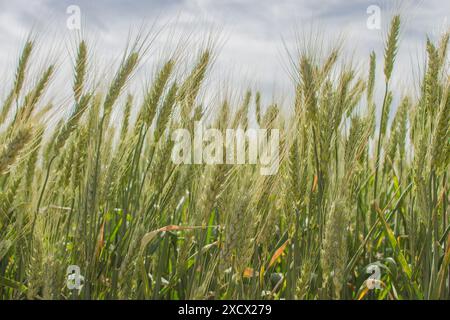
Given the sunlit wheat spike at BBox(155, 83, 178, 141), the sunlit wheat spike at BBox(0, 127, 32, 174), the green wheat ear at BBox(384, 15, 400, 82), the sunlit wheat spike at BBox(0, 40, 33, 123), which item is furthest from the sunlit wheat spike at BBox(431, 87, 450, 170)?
the sunlit wheat spike at BBox(0, 40, 33, 123)

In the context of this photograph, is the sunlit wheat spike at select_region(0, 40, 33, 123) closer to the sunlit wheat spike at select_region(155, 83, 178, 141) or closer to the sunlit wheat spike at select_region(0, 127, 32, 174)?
the sunlit wheat spike at select_region(155, 83, 178, 141)

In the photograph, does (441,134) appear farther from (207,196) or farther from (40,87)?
(40,87)

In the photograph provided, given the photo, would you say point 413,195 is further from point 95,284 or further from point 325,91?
point 95,284

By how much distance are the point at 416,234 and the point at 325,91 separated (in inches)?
25.1

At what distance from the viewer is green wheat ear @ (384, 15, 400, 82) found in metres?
2.36

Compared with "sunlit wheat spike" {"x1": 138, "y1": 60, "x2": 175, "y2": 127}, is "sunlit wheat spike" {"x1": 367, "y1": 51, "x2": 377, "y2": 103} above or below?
above

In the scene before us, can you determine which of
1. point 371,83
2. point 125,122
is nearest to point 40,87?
point 125,122

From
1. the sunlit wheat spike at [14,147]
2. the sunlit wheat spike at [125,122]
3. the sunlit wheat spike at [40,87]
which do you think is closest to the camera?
the sunlit wheat spike at [14,147]

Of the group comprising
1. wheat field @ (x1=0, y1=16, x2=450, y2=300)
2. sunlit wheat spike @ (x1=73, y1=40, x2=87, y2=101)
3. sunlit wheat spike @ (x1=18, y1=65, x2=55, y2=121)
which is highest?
sunlit wheat spike @ (x1=73, y1=40, x2=87, y2=101)

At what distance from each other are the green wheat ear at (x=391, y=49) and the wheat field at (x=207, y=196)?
242mm

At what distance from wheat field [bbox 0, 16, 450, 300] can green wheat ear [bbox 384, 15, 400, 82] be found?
242 millimetres

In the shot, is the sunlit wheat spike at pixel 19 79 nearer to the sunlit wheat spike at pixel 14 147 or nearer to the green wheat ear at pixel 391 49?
the sunlit wheat spike at pixel 14 147

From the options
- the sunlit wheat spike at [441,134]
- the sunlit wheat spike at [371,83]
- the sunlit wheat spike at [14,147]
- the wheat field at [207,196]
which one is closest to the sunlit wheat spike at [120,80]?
the wheat field at [207,196]

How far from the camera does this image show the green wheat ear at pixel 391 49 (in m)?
2.36
